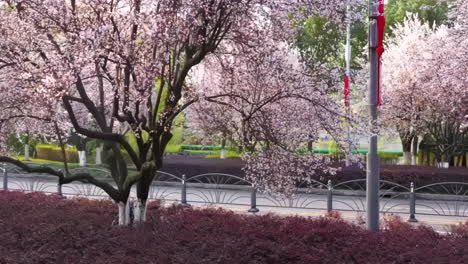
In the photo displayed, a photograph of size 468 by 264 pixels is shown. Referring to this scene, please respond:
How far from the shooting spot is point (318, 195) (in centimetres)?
1952

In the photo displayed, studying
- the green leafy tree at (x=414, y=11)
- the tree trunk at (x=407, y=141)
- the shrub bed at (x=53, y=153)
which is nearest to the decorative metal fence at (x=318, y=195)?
the tree trunk at (x=407, y=141)

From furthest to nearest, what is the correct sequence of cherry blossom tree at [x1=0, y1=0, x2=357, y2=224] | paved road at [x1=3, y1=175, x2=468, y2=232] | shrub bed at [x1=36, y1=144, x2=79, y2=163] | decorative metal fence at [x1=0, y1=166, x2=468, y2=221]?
shrub bed at [x1=36, y1=144, x2=79, y2=163]
decorative metal fence at [x1=0, y1=166, x2=468, y2=221]
paved road at [x1=3, y1=175, x2=468, y2=232]
cherry blossom tree at [x1=0, y1=0, x2=357, y2=224]

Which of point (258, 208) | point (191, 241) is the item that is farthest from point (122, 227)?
point (258, 208)

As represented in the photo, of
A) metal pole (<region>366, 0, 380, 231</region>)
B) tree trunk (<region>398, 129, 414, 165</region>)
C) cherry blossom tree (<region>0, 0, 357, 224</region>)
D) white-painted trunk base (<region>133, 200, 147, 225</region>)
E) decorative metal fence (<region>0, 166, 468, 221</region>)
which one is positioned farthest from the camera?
tree trunk (<region>398, 129, 414, 165</region>)

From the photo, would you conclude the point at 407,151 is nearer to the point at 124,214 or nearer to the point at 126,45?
the point at 124,214

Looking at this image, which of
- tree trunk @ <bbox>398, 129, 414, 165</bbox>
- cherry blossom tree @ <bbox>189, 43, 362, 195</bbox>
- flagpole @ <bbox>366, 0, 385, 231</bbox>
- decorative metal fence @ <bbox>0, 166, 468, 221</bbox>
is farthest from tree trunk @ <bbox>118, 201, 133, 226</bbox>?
tree trunk @ <bbox>398, 129, 414, 165</bbox>

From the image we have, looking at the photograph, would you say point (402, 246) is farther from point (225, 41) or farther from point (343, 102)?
point (225, 41)

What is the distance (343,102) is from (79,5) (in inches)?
164

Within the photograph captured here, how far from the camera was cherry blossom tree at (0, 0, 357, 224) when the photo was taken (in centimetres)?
746

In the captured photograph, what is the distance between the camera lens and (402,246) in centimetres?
734

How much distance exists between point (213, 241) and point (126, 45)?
281 centimetres

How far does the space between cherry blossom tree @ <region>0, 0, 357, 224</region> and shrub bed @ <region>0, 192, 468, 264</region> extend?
0.84m

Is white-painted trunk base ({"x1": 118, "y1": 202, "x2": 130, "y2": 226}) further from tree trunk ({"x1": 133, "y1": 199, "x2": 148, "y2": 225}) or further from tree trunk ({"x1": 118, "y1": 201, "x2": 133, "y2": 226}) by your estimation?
tree trunk ({"x1": 133, "y1": 199, "x2": 148, "y2": 225})

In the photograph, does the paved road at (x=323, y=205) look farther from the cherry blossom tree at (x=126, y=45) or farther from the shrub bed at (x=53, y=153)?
the shrub bed at (x=53, y=153)
